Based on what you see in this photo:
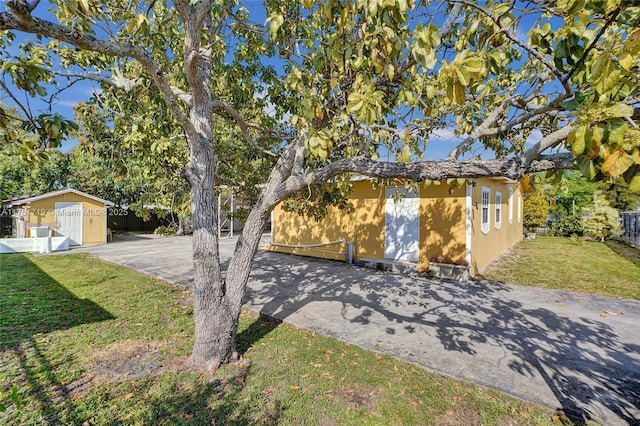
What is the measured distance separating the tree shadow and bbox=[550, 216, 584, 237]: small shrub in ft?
44.1

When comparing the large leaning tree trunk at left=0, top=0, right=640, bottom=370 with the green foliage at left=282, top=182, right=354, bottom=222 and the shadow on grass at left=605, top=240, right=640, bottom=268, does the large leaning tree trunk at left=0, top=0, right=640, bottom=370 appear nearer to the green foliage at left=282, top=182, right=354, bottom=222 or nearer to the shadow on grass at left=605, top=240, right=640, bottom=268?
the green foliage at left=282, top=182, right=354, bottom=222

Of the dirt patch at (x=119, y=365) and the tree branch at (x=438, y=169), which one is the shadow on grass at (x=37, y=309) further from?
the tree branch at (x=438, y=169)

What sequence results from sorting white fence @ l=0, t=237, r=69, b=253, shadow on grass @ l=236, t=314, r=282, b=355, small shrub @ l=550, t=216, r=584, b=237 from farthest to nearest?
1. small shrub @ l=550, t=216, r=584, b=237
2. white fence @ l=0, t=237, r=69, b=253
3. shadow on grass @ l=236, t=314, r=282, b=355

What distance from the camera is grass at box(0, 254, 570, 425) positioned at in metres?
2.90

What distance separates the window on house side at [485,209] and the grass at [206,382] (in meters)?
7.24

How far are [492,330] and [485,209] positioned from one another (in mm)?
5820

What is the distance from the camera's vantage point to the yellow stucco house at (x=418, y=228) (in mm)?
8477

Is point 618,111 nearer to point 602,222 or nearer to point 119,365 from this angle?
point 119,365

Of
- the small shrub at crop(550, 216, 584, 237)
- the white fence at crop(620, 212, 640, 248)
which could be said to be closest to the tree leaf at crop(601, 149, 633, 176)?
the white fence at crop(620, 212, 640, 248)

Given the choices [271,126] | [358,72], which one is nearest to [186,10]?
[358,72]

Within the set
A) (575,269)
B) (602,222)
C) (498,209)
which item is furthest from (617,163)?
(602,222)

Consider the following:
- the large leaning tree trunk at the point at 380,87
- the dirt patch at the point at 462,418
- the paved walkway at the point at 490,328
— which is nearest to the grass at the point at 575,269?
the paved walkway at the point at 490,328

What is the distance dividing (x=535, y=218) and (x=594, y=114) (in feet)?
70.5

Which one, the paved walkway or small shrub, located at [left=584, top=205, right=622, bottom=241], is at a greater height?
small shrub, located at [left=584, top=205, right=622, bottom=241]
